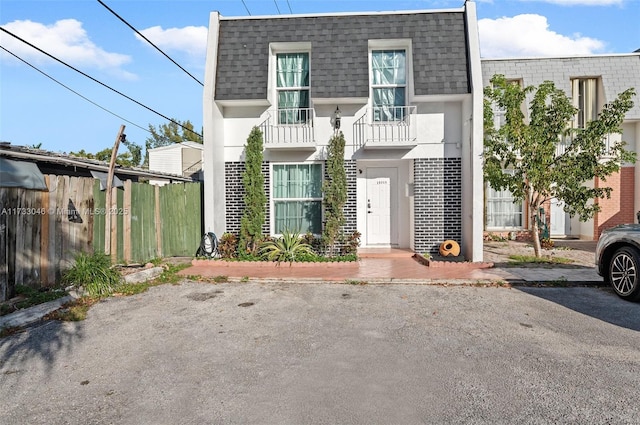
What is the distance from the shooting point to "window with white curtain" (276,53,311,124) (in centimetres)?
1098

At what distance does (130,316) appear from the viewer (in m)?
5.82

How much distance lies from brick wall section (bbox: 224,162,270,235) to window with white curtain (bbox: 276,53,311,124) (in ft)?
4.76

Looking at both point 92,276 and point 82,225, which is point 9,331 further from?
point 82,225

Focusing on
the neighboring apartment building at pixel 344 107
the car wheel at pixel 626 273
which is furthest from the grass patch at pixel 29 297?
the car wheel at pixel 626 273

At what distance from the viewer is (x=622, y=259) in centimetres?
671

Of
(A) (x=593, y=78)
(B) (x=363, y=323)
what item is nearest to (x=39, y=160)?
(B) (x=363, y=323)

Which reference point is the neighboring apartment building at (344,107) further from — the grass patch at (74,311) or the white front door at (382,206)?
the grass patch at (74,311)

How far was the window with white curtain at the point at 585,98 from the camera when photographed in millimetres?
14414

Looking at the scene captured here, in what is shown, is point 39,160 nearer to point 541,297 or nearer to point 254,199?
point 254,199

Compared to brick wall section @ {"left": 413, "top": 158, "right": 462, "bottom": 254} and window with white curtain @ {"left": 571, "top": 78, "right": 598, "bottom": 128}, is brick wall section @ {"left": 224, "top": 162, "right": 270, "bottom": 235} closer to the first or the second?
brick wall section @ {"left": 413, "top": 158, "right": 462, "bottom": 254}

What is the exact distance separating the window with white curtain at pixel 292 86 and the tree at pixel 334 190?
4.53 ft

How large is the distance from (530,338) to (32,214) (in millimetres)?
7489

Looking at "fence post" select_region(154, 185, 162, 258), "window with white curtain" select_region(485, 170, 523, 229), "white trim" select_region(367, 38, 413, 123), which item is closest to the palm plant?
"fence post" select_region(154, 185, 162, 258)

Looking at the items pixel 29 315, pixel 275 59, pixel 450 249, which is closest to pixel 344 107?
pixel 275 59
